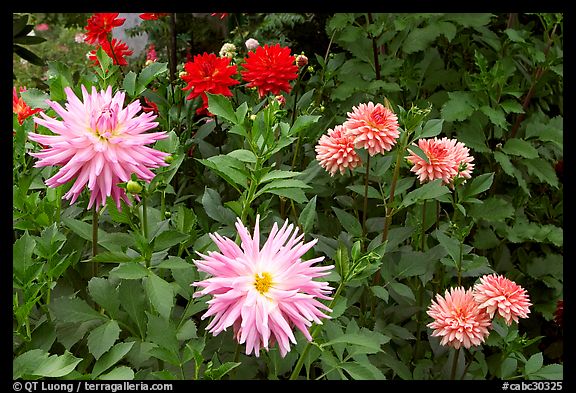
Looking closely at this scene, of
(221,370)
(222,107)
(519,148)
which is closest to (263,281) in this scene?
(221,370)

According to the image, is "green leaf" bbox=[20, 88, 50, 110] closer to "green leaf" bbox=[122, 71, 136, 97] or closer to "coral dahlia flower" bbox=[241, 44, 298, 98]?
"green leaf" bbox=[122, 71, 136, 97]

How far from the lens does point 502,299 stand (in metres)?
0.94

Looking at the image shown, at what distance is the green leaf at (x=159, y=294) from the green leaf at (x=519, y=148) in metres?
0.95

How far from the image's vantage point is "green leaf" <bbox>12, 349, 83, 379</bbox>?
2.50ft

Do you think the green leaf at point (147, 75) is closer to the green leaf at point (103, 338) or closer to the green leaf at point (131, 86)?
the green leaf at point (131, 86)

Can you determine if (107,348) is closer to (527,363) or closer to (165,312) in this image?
(165,312)

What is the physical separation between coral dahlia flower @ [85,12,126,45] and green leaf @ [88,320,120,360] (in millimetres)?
857

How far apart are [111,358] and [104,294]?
88mm

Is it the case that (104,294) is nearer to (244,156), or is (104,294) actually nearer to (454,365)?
(244,156)

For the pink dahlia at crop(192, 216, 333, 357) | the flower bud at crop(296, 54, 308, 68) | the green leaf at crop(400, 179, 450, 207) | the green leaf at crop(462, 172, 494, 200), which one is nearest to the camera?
the pink dahlia at crop(192, 216, 333, 357)

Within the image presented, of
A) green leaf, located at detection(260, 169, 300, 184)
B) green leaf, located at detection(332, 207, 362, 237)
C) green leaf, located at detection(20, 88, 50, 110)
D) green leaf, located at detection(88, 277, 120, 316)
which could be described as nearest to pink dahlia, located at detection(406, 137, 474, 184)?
green leaf, located at detection(332, 207, 362, 237)

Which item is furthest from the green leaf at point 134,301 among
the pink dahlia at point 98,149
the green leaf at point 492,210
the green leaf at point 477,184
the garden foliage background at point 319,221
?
the green leaf at point 492,210

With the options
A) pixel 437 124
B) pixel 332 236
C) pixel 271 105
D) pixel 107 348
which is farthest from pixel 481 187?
pixel 107 348
